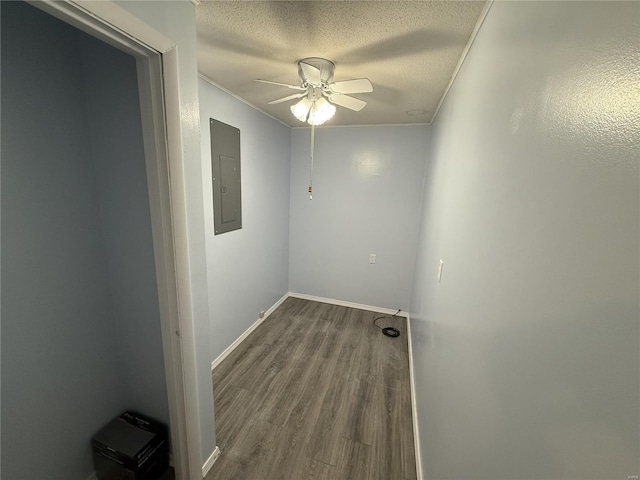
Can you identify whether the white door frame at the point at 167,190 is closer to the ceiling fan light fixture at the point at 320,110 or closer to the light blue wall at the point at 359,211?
the ceiling fan light fixture at the point at 320,110

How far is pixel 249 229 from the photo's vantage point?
2674mm

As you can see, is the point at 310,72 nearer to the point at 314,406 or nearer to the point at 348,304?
the point at 314,406

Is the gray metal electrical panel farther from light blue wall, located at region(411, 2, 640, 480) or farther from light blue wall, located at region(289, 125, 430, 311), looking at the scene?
light blue wall, located at region(411, 2, 640, 480)

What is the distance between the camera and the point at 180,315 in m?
1.20

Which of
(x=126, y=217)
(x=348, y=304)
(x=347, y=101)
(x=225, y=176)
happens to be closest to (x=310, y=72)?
(x=347, y=101)

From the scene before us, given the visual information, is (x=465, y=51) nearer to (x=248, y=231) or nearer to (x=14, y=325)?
(x=248, y=231)

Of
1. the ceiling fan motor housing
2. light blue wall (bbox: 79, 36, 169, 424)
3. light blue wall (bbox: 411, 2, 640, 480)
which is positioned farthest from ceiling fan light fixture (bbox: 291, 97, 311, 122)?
light blue wall (bbox: 411, 2, 640, 480)

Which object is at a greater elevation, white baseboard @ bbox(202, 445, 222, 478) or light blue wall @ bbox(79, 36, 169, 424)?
light blue wall @ bbox(79, 36, 169, 424)

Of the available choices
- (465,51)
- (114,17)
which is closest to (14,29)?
(114,17)

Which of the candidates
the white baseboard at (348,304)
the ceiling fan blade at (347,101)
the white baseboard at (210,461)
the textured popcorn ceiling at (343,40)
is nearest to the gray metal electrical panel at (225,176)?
the textured popcorn ceiling at (343,40)

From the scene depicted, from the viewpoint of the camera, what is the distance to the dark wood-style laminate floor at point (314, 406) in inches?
60.8

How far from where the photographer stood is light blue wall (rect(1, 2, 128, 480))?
1034mm

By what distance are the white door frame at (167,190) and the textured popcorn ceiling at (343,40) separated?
399mm

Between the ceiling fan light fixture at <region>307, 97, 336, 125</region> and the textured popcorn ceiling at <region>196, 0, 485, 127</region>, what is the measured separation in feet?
0.77
